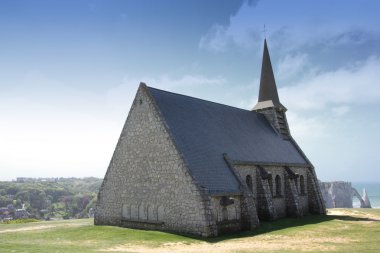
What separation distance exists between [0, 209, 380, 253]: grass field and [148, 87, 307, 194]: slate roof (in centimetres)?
375

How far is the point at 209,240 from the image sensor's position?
1952 cm

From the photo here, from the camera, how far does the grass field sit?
16625 mm

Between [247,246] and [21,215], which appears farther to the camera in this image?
[21,215]

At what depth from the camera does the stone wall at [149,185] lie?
69.9 feet

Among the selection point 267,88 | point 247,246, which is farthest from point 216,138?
point 267,88

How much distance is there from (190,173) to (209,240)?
4123 mm

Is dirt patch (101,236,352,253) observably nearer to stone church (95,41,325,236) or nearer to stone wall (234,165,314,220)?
stone church (95,41,325,236)

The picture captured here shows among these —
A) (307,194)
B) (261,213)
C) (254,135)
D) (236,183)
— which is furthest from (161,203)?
(307,194)

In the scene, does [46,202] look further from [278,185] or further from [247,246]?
[247,246]

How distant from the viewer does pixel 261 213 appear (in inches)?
1086

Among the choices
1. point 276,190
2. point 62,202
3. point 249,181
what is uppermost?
point 249,181

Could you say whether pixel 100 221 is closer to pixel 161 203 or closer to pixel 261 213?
pixel 161 203

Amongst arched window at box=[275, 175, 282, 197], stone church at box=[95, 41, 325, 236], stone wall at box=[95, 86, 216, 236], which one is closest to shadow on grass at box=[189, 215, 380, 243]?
stone church at box=[95, 41, 325, 236]

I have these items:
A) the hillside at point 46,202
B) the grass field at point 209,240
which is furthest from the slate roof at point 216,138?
the hillside at point 46,202
